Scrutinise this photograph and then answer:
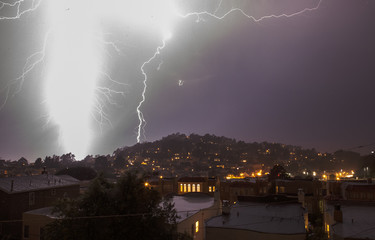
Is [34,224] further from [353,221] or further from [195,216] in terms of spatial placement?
[353,221]

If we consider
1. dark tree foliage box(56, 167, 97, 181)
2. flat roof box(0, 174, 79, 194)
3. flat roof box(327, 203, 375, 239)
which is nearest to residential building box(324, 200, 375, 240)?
flat roof box(327, 203, 375, 239)

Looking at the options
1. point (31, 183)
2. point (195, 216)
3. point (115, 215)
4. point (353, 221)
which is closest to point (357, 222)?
point (353, 221)

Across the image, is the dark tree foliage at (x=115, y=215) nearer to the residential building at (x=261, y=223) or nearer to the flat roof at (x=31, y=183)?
the residential building at (x=261, y=223)

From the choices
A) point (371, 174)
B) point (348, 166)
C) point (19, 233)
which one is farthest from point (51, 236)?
point (348, 166)

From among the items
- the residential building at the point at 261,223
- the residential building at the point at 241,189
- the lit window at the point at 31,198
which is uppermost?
the lit window at the point at 31,198

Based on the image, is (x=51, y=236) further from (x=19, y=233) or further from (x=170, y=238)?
(x=19, y=233)

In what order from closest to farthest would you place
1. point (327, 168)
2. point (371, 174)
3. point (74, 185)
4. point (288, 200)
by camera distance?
point (288, 200)
point (74, 185)
point (371, 174)
point (327, 168)

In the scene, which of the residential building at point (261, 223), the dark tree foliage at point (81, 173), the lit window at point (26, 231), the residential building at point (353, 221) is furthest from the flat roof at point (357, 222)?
the dark tree foliage at point (81, 173)
